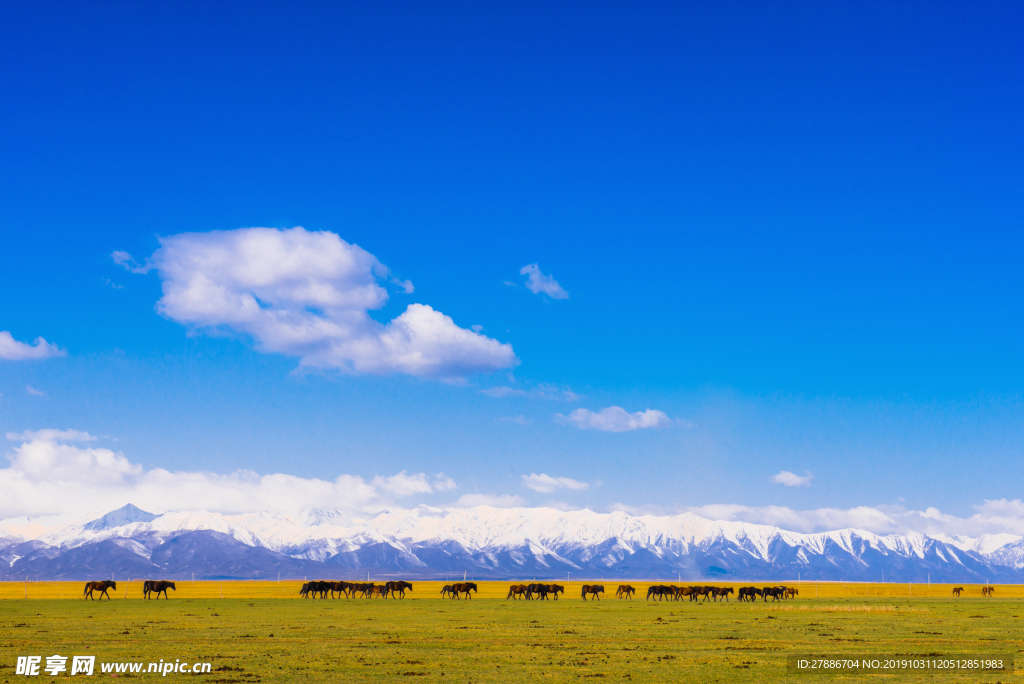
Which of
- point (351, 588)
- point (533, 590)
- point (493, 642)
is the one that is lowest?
point (493, 642)

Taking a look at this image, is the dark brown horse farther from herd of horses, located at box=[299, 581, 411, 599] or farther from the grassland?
the grassland

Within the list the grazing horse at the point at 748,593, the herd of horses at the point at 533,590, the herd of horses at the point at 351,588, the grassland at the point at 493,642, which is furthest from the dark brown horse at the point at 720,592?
the grassland at the point at 493,642

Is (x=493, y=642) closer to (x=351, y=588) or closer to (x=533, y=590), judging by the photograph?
(x=533, y=590)

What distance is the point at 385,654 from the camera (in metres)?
29.3

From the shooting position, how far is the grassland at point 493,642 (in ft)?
80.7

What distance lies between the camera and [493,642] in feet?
113

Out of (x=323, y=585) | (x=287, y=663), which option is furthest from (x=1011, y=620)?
(x=323, y=585)

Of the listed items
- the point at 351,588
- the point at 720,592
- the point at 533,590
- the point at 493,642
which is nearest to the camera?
the point at 493,642

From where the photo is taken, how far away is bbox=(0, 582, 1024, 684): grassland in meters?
24.6

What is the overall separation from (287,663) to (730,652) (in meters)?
14.9

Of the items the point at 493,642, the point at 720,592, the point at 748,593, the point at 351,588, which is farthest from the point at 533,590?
the point at 493,642

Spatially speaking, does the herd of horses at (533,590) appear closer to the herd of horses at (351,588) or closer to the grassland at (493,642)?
the herd of horses at (351,588)

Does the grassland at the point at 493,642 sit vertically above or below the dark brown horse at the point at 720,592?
below

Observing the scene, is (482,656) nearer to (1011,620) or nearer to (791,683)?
(791,683)
